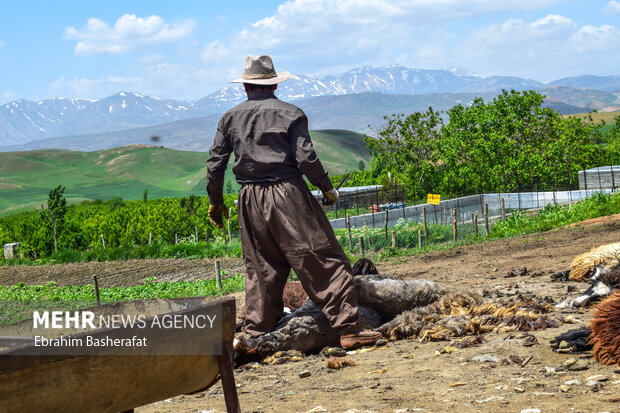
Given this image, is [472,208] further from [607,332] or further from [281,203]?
[607,332]

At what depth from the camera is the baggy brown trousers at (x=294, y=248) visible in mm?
5613

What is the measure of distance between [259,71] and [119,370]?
3.65 m

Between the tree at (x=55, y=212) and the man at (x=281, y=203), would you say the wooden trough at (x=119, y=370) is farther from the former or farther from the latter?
the tree at (x=55, y=212)

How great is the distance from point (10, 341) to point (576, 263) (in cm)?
613

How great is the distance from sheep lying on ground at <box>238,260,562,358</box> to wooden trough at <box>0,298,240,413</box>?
2.57 metres

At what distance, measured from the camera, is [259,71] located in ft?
19.2

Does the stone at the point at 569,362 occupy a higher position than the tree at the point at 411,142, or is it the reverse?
the tree at the point at 411,142

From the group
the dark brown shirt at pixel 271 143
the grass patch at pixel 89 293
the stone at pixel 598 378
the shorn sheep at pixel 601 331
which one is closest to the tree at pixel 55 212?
the grass patch at pixel 89 293

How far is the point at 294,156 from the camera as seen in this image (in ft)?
18.6

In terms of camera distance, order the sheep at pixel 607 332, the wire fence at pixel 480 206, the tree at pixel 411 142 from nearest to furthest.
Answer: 1. the sheep at pixel 607 332
2. the wire fence at pixel 480 206
3. the tree at pixel 411 142

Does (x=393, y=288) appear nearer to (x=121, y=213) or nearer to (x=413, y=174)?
(x=121, y=213)

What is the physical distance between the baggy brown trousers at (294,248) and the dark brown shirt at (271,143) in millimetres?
111

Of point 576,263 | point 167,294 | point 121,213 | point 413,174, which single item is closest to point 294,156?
point 576,263

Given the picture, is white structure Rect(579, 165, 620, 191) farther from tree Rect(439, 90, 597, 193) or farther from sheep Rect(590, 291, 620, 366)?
sheep Rect(590, 291, 620, 366)
